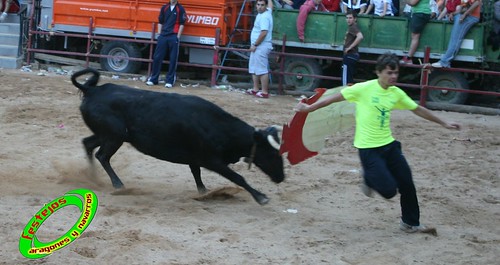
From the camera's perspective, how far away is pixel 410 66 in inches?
586

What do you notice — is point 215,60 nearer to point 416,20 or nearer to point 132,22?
point 132,22

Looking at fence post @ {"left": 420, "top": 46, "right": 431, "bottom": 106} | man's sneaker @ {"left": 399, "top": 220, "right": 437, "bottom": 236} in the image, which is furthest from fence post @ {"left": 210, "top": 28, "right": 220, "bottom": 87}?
man's sneaker @ {"left": 399, "top": 220, "right": 437, "bottom": 236}

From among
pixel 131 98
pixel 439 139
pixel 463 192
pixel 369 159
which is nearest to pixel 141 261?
pixel 369 159

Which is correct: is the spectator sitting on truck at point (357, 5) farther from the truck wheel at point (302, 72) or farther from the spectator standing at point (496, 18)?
the spectator standing at point (496, 18)

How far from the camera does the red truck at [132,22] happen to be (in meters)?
16.6

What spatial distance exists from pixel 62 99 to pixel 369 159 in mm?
7714

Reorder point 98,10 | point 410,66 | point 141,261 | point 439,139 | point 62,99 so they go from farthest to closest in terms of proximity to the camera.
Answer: point 98,10 < point 410,66 < point 62,99 < point 439,139 < point 141,261

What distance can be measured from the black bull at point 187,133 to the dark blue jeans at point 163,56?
7.34 metres

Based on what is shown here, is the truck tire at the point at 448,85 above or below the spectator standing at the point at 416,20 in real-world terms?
below

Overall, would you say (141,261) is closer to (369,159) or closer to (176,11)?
(369,159)

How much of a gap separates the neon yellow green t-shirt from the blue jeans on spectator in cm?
786

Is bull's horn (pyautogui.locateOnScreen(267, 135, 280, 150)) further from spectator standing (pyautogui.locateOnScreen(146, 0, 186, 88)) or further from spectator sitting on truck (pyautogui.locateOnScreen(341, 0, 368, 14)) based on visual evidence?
spectator sitting on truck (pyautogui.locateOnScreen(341, 0, 368, 14))

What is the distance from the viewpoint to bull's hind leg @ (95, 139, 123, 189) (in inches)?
344

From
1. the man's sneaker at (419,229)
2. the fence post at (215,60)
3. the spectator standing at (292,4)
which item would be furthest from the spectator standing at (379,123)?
the spectator standing at (292,4)
